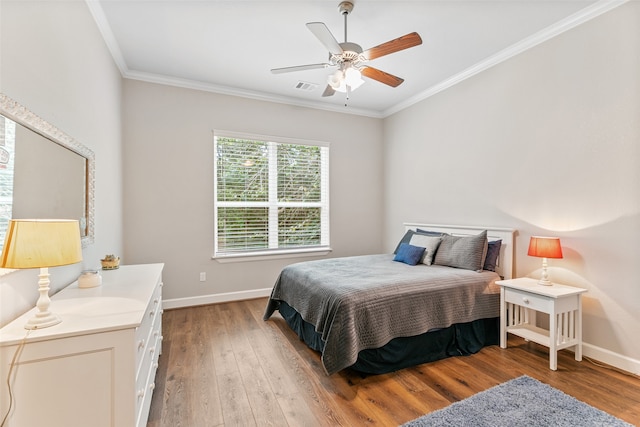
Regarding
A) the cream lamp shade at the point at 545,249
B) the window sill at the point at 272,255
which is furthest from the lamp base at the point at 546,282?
the window sill at the point at 272,255

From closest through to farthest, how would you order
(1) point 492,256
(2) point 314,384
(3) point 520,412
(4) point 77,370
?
(4) point 77,370 → (3) point 520,412 → (2) point 314,384 → (1) point 492,256

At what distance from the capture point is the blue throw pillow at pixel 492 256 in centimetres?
319

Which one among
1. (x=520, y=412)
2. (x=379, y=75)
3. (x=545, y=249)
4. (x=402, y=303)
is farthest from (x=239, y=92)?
(x=520, y=412)

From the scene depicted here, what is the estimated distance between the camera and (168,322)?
3443 mm

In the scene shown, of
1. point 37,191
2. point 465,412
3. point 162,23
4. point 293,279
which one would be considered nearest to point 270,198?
point 293,279

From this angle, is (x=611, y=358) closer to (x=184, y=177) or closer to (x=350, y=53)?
(x=350, y=53)

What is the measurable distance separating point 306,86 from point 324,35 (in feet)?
6.58

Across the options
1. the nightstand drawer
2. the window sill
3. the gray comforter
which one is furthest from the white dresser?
the nightstand drawer

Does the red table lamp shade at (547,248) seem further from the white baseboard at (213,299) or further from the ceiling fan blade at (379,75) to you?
the white baseboard at (213,299)

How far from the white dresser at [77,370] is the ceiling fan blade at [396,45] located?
7.62ft

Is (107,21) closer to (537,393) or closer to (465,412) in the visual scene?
(465,412)

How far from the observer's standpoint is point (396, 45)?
2287mm

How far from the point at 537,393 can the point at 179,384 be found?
8.26ft

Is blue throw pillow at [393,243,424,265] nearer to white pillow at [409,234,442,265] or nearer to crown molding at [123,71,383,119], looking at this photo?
white pillow at [409,234,442,265]
